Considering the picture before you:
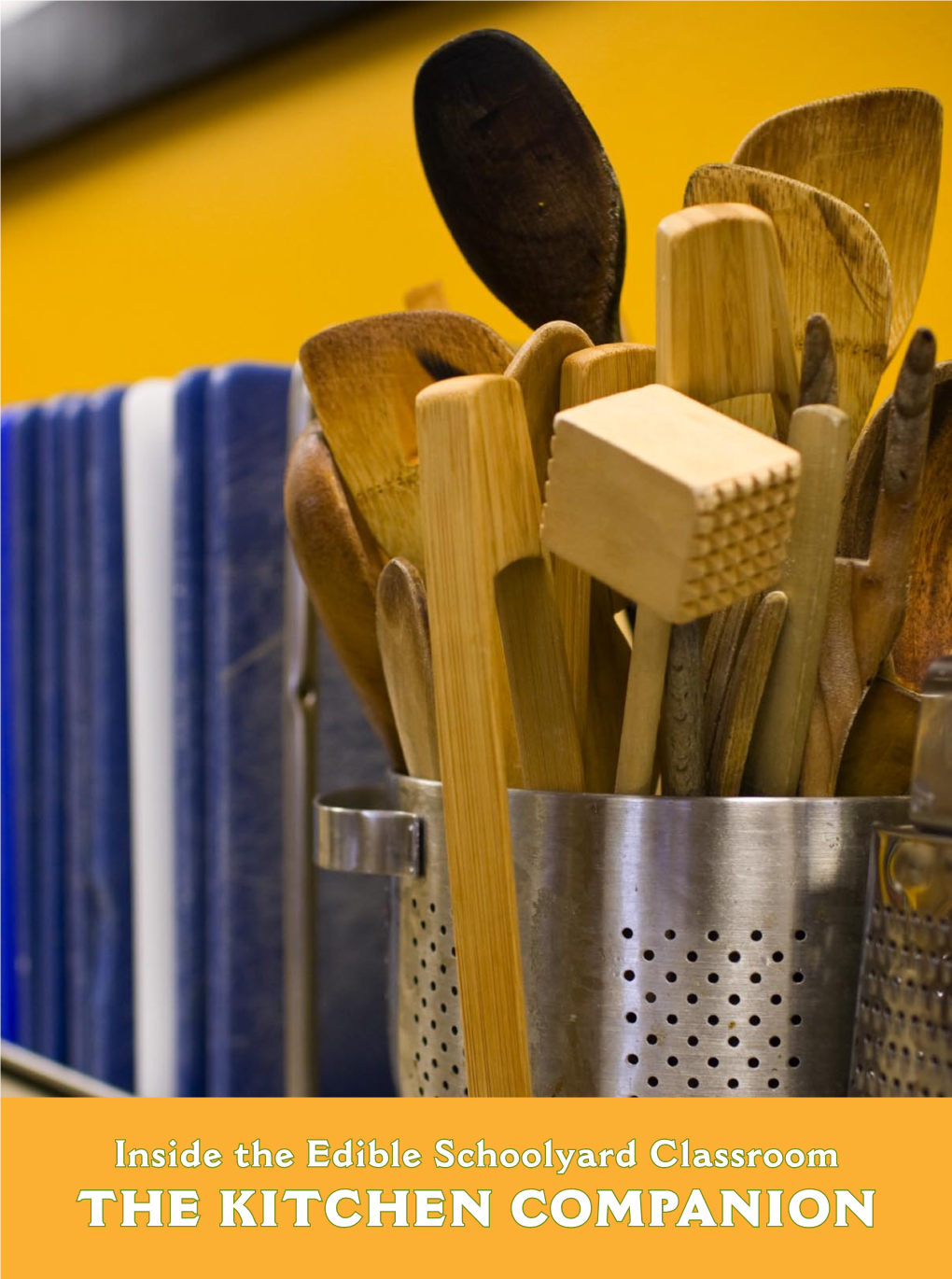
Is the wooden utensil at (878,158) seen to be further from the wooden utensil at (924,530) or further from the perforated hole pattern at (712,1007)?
the perforated hole pattern at (712,1007)

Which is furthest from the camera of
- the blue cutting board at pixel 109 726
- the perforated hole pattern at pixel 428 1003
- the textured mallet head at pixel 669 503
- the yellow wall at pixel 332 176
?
the blue cutting board at pixel 109 726

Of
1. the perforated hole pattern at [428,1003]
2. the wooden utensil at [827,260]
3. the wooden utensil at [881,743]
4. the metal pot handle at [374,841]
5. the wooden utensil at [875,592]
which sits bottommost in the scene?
the perforated hole pattern at [428,1003]

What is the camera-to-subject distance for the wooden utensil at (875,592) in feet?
0.86

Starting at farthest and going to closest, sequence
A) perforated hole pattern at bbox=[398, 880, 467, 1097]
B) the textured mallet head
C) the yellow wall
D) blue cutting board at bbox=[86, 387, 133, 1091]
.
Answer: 1. blue cutting board at bbox=[86, 387, 133, 1091]
2. the yellow wall
3. perforated hole pattern at bbox=[398, 880, 467, 1097]
4. the textured mallet head

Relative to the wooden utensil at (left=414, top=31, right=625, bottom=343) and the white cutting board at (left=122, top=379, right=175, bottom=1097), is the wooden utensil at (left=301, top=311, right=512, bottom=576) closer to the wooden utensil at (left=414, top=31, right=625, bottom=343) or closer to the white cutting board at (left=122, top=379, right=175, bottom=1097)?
the wooden utensil at (left=414, top=31, right=625, bottom=343)

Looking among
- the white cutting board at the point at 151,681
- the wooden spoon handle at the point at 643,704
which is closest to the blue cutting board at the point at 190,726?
the white cutting board at the point at 151,681

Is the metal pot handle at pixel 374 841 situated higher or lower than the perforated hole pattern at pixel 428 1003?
higher

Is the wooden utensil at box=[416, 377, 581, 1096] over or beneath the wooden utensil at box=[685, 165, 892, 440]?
beneath

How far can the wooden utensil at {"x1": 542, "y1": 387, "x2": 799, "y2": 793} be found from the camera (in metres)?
0.21

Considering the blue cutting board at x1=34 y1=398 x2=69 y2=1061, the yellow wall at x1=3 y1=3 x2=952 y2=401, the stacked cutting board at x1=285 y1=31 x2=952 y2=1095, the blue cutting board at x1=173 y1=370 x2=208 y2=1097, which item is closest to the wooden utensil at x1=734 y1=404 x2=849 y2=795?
the stacked cutting board at x1=285 y1=31 x2=952 y2=1095

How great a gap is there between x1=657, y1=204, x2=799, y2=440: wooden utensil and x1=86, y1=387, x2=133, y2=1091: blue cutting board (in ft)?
1.56

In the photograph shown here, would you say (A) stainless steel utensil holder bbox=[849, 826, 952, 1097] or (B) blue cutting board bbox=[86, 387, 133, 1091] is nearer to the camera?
(A) stainless steel utensil holder bbox=[849, 826, 952, 1097]

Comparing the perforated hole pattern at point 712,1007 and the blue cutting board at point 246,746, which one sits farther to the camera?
the blue cutting board at point 246,746

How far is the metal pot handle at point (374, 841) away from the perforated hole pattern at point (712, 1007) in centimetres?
7
